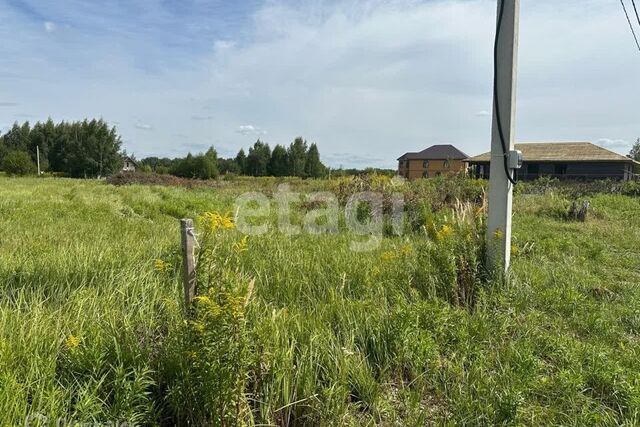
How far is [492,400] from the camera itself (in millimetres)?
2057

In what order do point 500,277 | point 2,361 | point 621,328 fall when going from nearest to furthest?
1. point 2,361
2. point 621,328
3. point 500,277

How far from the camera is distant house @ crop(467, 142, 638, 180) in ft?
98.7

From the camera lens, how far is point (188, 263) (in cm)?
207

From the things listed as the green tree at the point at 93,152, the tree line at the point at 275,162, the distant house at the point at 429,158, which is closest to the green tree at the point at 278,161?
the tree line at the point at 275,162

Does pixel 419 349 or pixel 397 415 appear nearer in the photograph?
pixel 397 415

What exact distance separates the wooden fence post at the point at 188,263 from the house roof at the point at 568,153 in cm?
3479

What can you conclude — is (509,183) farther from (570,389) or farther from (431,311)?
(570,389)

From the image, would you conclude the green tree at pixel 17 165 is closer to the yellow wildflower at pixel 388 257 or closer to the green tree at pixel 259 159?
the green tree at pixel 259 159

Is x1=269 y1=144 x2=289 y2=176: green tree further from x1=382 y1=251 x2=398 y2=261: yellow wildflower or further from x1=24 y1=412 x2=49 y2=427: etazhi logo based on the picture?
x1=24 y1=412 x2=49 y2=427: etazhi logo

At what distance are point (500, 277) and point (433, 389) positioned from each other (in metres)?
1.73

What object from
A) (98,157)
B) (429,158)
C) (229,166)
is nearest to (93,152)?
(98,157)

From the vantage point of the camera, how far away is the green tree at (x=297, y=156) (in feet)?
179

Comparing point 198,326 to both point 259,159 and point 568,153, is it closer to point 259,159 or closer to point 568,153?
point 568,153

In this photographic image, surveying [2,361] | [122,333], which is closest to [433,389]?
[122,333]
